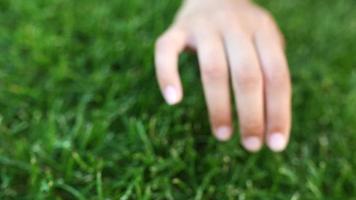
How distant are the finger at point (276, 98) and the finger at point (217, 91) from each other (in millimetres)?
69

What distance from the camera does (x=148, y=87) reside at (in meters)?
1.19

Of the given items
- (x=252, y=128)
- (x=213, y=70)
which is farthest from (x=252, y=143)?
(x=213, y=70)

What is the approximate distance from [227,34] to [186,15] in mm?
126

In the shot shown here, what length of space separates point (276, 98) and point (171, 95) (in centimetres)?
18

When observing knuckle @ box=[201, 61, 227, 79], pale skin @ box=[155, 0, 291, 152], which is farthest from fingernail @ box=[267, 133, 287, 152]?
knuckle @ box=[201, 61, 227, 79]

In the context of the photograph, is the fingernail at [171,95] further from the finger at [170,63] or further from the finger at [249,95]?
the finger at [249,95]

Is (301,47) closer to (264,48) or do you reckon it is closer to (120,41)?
(264,48)

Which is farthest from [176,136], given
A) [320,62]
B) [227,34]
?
[320,62]

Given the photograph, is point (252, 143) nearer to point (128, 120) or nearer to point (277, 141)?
point (277, 141)

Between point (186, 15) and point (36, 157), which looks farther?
point (186, 15)

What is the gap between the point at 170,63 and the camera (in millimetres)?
1071

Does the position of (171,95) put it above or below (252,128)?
above

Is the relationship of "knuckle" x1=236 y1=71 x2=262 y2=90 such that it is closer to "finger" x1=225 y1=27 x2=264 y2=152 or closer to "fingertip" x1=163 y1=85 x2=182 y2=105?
"finger" x1=225 y1=27 x2=264 y2=152

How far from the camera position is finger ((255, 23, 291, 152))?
1.05 m
